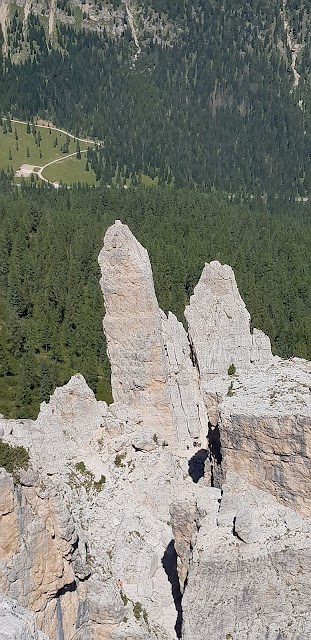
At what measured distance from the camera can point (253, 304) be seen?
8675cm

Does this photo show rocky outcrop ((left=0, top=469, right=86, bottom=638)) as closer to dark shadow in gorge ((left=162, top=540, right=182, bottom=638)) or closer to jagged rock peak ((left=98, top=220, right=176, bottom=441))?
dark shadow in gorge ((left=162, top=540, right=182, bottom=638))

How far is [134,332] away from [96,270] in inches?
2304

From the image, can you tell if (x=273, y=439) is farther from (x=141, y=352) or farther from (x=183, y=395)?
(x=183, y=395)

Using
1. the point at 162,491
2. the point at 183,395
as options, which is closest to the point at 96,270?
the point at 183,395

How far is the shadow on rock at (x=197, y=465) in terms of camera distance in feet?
132

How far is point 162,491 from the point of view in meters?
37.2

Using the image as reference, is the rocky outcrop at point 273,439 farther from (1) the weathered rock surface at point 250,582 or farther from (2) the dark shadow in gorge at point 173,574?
(2) the dark shadow in gorge at point 173,574

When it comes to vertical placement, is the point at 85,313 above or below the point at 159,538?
below

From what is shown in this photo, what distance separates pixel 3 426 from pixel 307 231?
103546mm

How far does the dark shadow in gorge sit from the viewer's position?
31092mm

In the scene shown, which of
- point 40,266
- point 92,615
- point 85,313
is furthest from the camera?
point 40,266

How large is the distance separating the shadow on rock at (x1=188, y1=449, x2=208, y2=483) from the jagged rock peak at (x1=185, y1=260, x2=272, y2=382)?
4.13 m

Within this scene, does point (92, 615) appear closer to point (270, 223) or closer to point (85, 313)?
point (85, 313)

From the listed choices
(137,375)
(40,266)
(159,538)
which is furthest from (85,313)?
(159,538)
